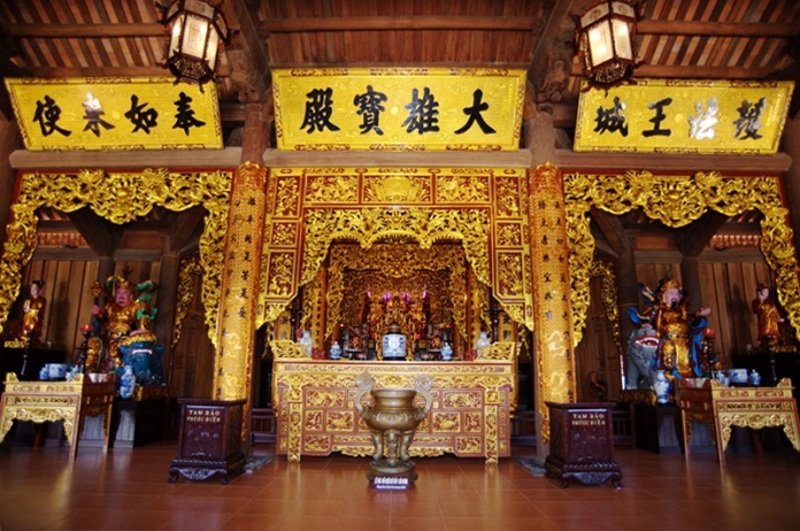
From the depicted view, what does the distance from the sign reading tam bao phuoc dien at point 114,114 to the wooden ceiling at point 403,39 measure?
229 millimetres

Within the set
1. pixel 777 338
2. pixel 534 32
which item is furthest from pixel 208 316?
pixel 777 338

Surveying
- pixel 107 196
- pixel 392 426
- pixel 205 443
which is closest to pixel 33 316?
pixel 107 196

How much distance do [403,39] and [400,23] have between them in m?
0.30

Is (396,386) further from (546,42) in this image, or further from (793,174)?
(793,174)

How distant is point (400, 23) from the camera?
480 centimetres

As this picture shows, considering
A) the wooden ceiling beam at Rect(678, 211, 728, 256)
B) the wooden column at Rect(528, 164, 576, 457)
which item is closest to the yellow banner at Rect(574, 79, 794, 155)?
the wooden column at Rect(528, 164, 576, 457)

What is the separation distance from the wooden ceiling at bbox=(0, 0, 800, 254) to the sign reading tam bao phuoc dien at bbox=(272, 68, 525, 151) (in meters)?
0.22

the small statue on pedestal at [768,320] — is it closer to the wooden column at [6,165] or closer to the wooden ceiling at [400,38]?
the wooden ceiling at [400,38]

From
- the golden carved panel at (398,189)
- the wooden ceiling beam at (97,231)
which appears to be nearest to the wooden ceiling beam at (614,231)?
the golden carved panel at (398,189)

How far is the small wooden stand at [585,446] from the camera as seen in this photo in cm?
365

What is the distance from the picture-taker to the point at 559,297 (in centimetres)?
478

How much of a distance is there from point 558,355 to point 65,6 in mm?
6265

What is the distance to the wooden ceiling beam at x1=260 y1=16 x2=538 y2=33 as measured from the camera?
15.7 ft

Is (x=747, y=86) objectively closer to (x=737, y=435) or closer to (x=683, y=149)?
(x=683, y=149)
